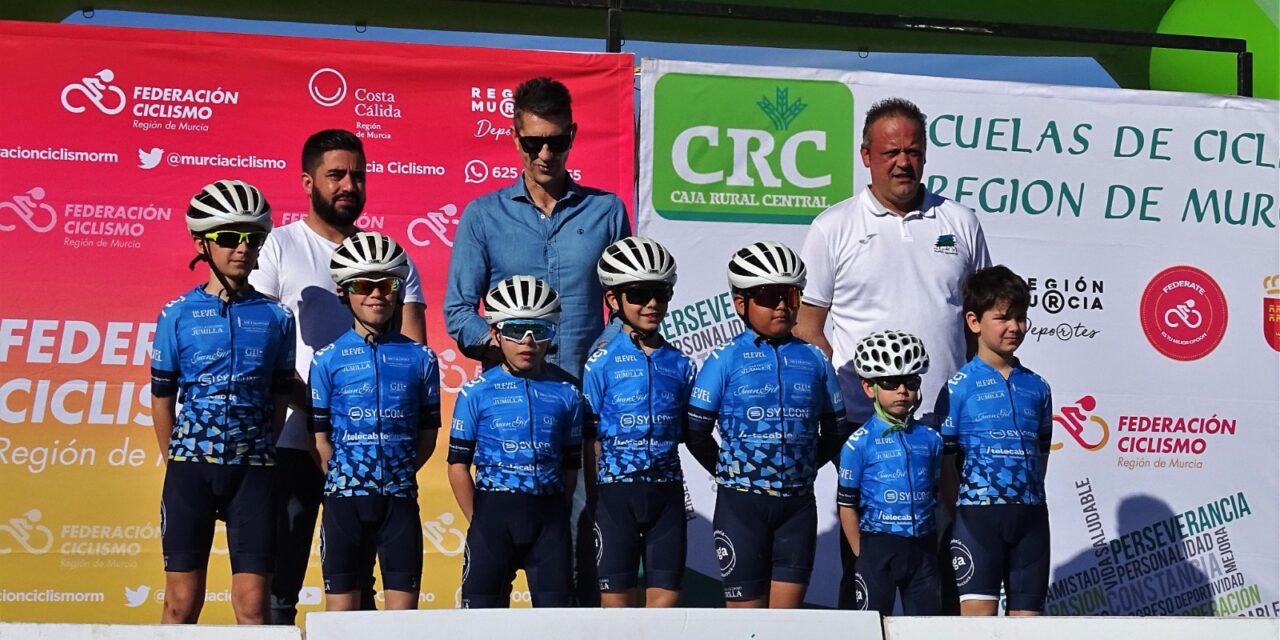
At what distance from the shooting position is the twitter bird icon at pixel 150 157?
22.7 ft

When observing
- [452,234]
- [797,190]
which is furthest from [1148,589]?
[452,234]

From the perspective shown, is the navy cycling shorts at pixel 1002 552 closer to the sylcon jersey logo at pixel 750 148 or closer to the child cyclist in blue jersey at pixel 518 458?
the child cyclist in blue jersey at pixel 518 458

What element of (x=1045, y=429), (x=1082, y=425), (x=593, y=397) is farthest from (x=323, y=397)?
(x=1082, y=425)

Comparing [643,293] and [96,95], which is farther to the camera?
[96,95]

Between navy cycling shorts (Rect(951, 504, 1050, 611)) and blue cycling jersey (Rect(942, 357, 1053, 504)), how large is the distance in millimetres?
54

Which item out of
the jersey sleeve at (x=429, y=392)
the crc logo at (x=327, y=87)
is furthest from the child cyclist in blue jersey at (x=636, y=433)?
the crc logo at (x=327, y=87)

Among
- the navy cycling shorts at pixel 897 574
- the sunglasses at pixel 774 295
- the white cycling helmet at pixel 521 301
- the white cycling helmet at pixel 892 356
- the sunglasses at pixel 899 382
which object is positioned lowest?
the navy cycling shorts at pixel 897 574

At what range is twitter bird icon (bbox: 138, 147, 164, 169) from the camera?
22.7 feet

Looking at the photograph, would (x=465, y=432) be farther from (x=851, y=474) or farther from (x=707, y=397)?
(x=851, y=474)

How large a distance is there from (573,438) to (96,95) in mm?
3028

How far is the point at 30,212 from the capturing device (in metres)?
6.79

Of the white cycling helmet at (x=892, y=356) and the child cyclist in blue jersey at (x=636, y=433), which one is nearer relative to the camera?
the child cyclist in blue jersey at (x=636, y=433)

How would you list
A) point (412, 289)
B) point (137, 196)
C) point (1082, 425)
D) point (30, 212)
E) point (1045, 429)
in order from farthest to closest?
point (1082, 425) → point (137, 196) → point (30, 212) → point (1045, 429) → point (412, 289)

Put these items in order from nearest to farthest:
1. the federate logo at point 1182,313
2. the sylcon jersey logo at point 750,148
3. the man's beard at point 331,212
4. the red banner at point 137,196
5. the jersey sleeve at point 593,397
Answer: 1. the jersey sleeve at point 593,397
2. the man's beard at point 331,212
3. the red banner at point 137,196
4. the sylcon jersey logo at point 750,148
5. the federate logo at point 1182,313
